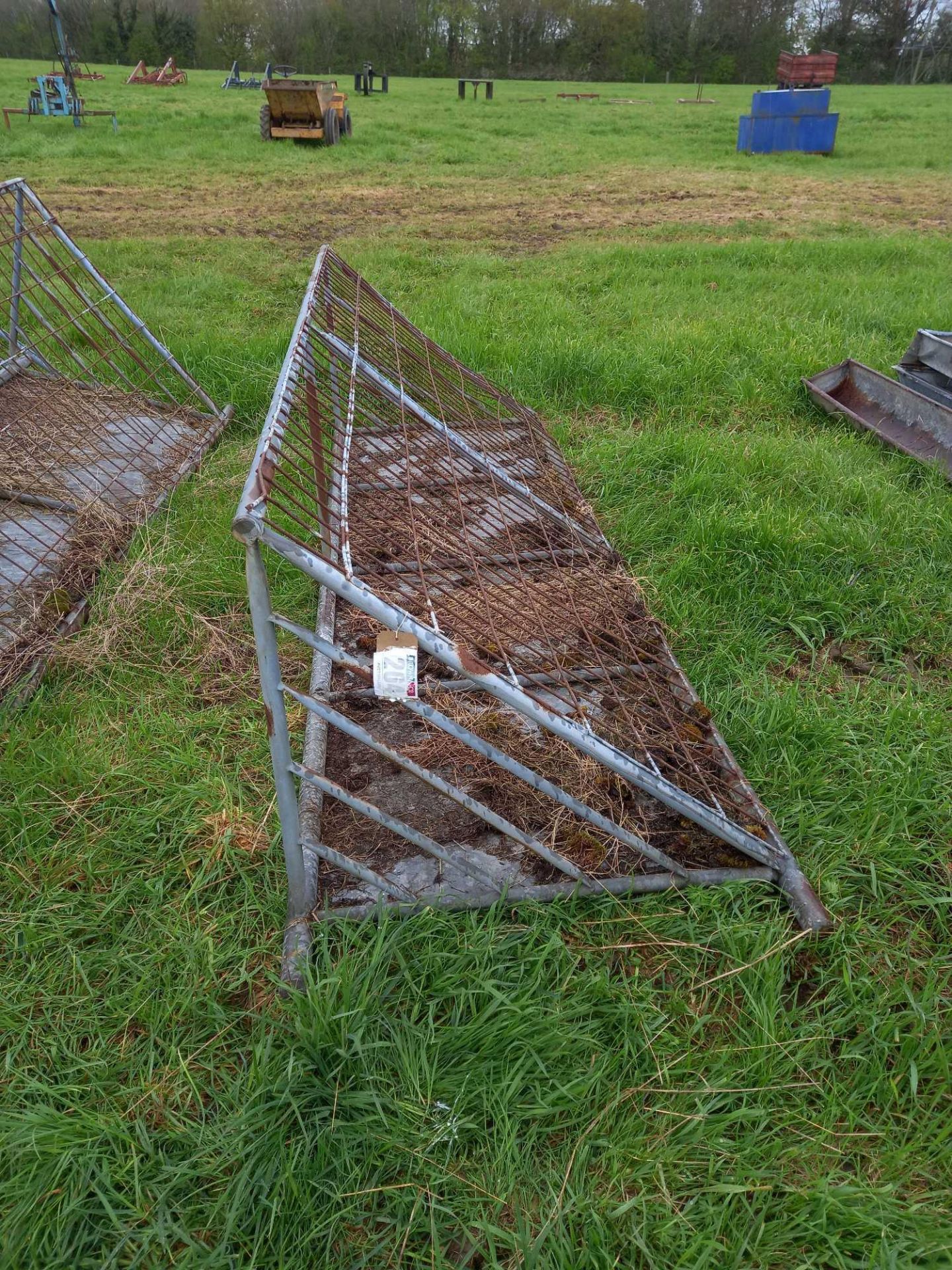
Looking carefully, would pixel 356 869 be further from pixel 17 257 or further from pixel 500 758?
pixel 17 257

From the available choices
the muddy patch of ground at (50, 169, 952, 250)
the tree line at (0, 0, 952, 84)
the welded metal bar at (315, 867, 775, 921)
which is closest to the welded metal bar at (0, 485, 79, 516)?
the welded metal bar at (315, 867, 775, 921)

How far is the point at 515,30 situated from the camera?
43.2m

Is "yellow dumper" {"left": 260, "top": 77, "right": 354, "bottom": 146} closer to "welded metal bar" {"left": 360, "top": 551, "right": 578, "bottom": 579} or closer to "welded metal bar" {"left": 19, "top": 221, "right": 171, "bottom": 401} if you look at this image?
"welded metal bar" {"left": 19, "top": 221, "right": 171, "bottom": 401}

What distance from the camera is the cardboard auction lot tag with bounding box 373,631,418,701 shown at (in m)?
1.71

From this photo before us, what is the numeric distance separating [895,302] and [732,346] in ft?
6.09

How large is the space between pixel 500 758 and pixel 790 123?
57.4 feet

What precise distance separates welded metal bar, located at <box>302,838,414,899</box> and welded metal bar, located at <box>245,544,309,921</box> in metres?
0.05

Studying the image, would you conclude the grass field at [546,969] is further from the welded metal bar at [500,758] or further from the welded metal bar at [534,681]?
the welded metal bar at [534,681]

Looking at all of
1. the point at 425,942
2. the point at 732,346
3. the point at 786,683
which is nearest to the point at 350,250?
the point at 732,346

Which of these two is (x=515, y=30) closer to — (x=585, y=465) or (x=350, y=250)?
(x=350, y=250)

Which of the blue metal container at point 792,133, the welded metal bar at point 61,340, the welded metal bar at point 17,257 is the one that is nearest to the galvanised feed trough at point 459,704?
the welded metal bar at point 61,340

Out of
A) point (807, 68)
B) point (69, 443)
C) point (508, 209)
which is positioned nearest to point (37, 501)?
A: point (69, 443)

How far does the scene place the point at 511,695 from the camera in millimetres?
1905

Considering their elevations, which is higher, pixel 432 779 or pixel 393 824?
pixel 432 779
